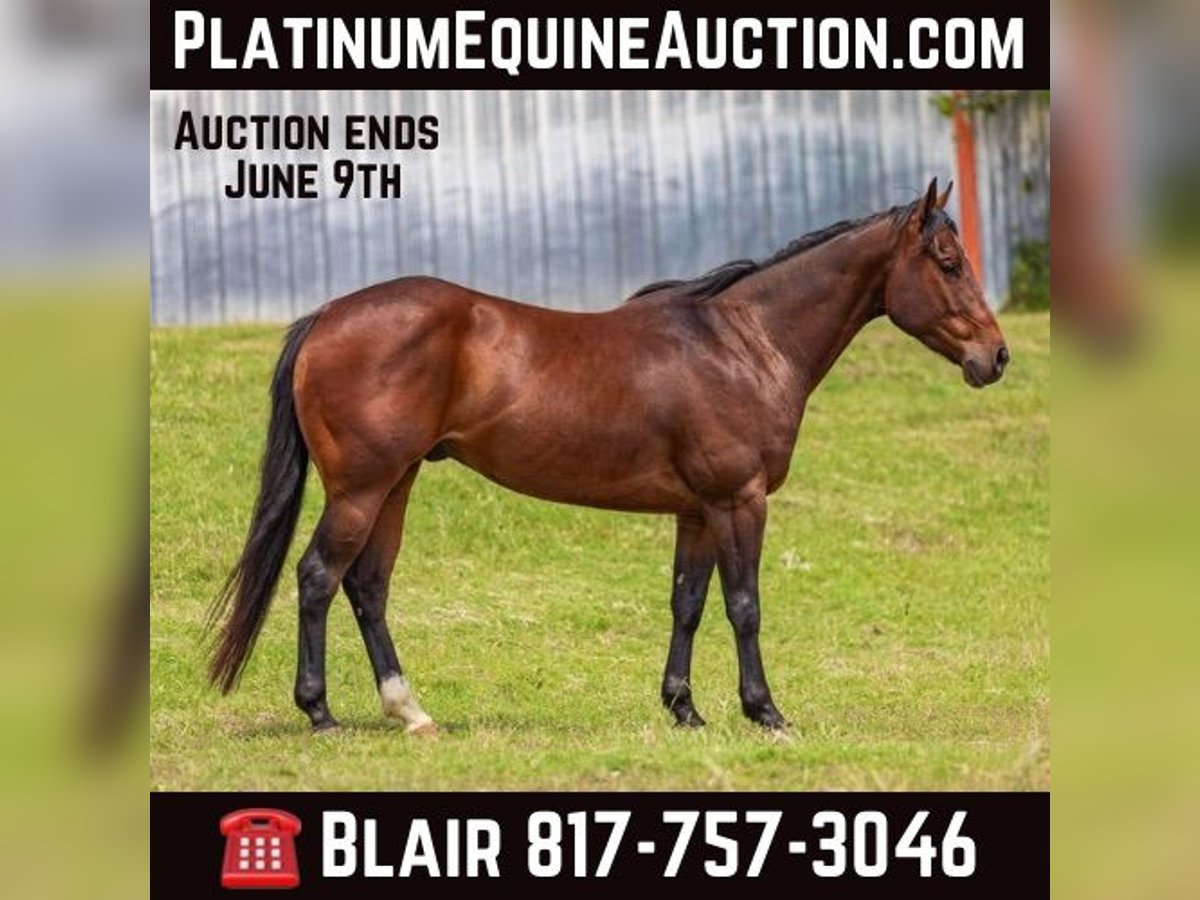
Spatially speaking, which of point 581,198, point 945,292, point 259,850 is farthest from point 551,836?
point 581,198

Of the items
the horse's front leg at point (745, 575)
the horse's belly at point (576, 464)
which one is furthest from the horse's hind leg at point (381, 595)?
the horse's front leg at point (745, 575)

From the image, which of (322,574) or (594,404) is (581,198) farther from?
(322,574)

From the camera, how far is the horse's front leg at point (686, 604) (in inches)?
328

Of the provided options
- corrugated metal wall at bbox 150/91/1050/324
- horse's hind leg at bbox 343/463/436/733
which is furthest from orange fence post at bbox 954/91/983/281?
horse's hind leg at bbox 343/463/436/733

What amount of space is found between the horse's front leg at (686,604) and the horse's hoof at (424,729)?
3.38ft

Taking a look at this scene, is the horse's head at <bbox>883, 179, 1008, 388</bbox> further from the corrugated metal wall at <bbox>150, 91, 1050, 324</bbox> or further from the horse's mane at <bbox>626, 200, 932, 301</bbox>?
the corrugated metal wall at <bbox>150, 91, 1050, 324</bbox>

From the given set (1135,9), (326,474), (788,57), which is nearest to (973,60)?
(788,57)

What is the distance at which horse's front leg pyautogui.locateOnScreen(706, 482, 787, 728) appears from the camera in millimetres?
8148

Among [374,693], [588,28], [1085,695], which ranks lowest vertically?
[374,693]

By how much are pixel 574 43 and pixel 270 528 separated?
101 inches

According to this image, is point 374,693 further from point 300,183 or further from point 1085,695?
point 1085,695

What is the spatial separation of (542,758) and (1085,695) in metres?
2.95

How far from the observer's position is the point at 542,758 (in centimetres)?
721

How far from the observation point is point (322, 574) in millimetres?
7805
